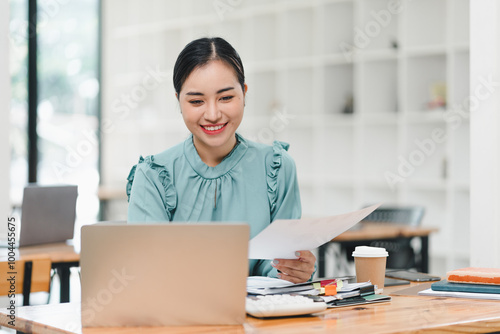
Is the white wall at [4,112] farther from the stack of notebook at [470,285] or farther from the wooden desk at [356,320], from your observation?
the stack of notebook at [470,285]

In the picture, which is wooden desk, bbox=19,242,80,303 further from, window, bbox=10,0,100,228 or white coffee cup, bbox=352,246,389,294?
Result: window, bbox=10,0,100,228

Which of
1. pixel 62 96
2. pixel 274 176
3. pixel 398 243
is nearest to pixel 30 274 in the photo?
pixel 274 176

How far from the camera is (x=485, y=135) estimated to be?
101 inches

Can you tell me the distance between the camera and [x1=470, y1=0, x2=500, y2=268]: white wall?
2.50m

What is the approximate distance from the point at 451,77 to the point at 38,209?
3.23 m

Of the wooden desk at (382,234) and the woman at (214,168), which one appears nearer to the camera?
the woman at (214,168)

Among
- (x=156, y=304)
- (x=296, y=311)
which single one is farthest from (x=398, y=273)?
(x=156, y=304)

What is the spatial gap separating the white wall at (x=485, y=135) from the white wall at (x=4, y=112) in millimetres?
2263

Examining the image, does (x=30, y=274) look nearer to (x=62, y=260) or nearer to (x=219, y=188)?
(x=62, y=260)

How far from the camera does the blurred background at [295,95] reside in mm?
5332

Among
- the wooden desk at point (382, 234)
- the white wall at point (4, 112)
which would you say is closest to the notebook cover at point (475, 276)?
the wooden desk at point (382, 234)

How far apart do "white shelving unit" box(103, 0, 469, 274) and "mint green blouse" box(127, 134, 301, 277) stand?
3262 millimetres

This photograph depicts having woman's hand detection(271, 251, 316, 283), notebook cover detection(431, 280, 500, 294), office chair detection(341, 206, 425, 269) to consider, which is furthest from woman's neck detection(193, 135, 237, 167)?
office chair detection(341, 206, 425, 269)

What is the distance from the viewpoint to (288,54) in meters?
6.34
